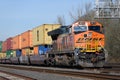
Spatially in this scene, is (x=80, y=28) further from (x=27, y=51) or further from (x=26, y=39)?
(x=26, y=39)

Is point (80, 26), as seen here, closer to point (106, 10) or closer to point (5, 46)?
point (106, 10)

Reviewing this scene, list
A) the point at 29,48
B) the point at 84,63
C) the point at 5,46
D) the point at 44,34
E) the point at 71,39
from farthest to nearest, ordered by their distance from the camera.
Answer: the point at 5,46 < the point at 29,48 < the point at 44,34 < the point at 71,39 < the point at 84,63

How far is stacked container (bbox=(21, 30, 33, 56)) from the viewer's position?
40.9 m

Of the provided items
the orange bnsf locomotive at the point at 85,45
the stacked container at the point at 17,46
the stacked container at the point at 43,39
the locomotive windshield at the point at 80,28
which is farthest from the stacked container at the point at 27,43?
the locomotive windshield at the point at 80,28

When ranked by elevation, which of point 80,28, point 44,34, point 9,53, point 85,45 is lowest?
point 85,45

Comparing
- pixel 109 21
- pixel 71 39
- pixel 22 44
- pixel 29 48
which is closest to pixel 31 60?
pixel 29 48

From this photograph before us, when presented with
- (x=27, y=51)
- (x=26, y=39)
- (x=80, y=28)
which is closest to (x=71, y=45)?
(x=80, y=28)

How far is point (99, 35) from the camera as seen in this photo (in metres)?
24.6

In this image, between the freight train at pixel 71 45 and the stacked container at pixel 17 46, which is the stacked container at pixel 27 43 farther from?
the stacked container at pixel 17 46

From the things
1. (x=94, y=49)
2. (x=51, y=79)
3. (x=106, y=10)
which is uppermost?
(x=106, y=10)

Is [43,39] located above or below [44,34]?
below

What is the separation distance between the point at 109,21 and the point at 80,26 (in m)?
35.4

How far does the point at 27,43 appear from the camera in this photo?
138 feet

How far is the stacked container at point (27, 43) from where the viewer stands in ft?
134
